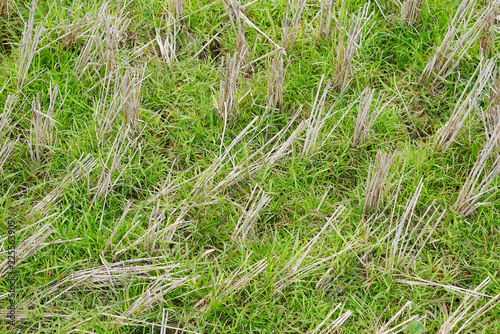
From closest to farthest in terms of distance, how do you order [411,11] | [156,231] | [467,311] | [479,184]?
[467,311] < [156,231] < [479,184] < [411,11]

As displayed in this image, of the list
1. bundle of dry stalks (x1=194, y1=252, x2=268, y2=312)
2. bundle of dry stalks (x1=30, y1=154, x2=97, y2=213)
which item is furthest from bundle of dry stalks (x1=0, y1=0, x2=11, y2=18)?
bundle of dry stalks (x1=194, y1=252, x2=268, y2=312)

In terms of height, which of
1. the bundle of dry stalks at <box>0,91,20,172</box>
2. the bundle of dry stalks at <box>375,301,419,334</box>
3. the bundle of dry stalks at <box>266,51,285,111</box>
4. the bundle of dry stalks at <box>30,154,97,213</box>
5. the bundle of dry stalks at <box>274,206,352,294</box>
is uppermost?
the bundle of dry stalks at <box>266,51,285,111</box>

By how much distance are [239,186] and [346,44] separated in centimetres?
118

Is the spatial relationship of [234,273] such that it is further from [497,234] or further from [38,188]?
[497,234]

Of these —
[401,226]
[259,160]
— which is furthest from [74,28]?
[401,226]

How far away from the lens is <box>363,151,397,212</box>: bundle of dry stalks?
2.64 m

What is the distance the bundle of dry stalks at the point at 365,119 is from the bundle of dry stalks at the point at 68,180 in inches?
55.3

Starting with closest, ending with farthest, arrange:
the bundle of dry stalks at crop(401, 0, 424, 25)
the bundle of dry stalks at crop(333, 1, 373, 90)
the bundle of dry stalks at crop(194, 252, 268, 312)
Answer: the bundle of dry stalks at crop(194, 252, 268, 312) → the bundle of dry stalks at crop(333, 1, 373, 90) → the bundle of dry stalks at crop(401, 0, 424, 25)

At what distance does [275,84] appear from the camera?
10.1ft

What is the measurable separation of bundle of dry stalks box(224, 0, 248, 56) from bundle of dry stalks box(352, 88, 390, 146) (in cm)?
74

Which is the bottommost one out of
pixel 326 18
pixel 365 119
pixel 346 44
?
pixel 365 119

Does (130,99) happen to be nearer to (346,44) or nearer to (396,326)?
(346,44)

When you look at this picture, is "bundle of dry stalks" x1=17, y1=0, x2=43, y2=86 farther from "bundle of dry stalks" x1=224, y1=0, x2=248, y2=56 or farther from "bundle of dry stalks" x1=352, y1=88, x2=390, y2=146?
"bundle of dry stalks" x1=352, y1=88, x2=390, y2=146

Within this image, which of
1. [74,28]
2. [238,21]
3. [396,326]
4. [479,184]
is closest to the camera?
[396,326]
